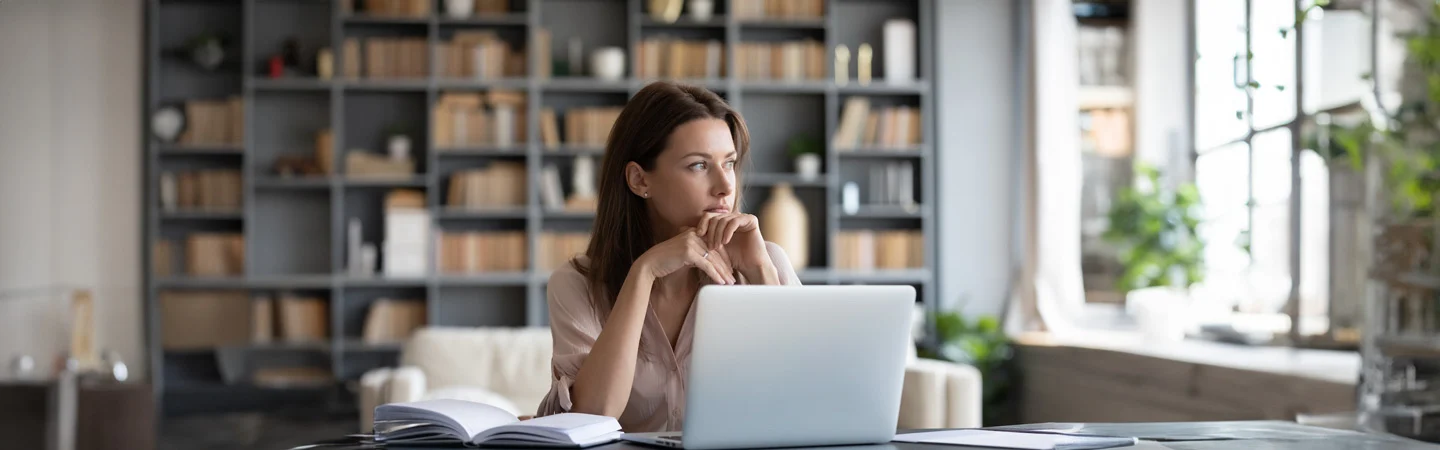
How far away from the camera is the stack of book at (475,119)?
605 centimetres

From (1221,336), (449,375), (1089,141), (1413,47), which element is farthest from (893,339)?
(1089,141)

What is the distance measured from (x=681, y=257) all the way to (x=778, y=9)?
459 centimetres

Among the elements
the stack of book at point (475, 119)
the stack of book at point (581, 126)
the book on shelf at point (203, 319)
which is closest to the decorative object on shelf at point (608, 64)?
the stack of book at point (581, 126)

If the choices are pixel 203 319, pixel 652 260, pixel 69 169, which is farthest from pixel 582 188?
pixel 652 260

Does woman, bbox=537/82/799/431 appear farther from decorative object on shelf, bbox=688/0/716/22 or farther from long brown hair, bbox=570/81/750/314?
decorative object on shelf, bbox=688/0/716/22

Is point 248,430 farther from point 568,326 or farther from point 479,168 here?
point 568,326

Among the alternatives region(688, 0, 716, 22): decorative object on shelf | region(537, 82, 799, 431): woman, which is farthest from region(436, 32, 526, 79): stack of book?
region(537, 82, 799, 431): woman

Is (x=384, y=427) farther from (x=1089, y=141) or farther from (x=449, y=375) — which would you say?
(x=1089, y=141)

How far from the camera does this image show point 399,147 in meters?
6.10

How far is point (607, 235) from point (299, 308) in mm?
4461

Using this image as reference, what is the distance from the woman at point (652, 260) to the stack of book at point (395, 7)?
4.24 meters

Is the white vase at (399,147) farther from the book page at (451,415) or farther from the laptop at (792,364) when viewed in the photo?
the laptop at (792,364)

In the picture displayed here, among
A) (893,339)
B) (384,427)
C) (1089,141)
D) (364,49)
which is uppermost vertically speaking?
(364,49)

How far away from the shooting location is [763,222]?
6.20 m
